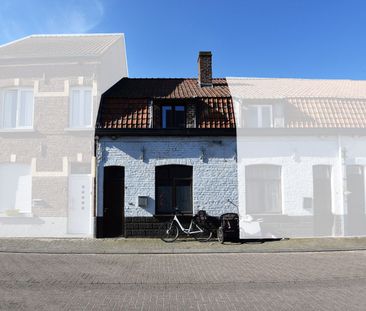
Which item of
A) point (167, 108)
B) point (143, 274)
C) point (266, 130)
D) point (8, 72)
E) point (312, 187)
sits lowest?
point (143, 274)

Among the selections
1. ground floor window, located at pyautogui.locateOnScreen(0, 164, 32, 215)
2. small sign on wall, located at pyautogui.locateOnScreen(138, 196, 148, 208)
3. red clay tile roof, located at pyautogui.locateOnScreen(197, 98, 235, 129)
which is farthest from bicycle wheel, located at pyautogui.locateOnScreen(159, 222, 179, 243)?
ground floor window, located at pyautogui.locateOnScreen(0, 164, 32, 215)

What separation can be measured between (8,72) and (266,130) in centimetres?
1097

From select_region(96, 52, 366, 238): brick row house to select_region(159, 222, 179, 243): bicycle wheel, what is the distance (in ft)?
1.07

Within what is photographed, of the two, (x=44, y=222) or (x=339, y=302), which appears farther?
(x=44, y=222)

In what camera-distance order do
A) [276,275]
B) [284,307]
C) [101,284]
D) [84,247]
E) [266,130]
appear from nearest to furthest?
[284,307] → [101,284] → [276,275] → [84,247] → [266,130]

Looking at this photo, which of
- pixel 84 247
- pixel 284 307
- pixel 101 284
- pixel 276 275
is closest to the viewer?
pixel 284 307

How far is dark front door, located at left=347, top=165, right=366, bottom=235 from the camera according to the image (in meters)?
14.4

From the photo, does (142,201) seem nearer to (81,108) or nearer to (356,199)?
(81,108)

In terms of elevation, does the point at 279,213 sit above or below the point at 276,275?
above

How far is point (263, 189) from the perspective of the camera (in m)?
14.4

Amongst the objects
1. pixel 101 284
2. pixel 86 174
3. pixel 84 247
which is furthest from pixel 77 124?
pixel 101 284

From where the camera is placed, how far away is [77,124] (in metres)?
14.7

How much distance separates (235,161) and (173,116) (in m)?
3.06

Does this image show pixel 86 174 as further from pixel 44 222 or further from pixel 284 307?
pixel 284 307
